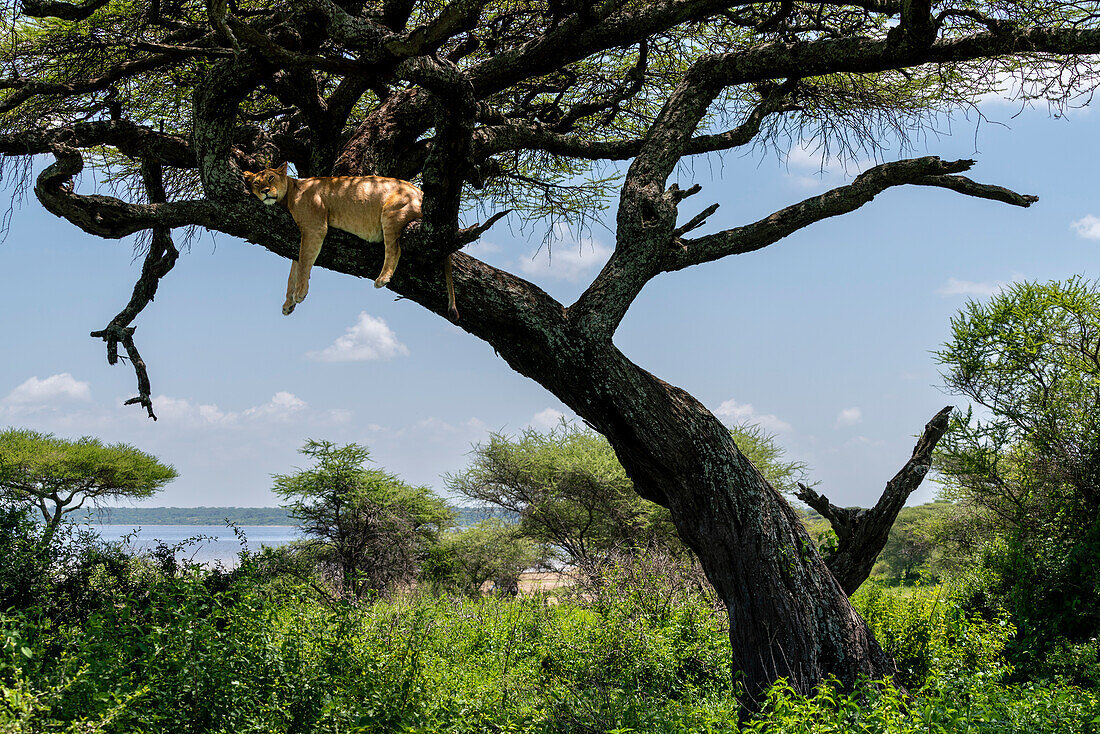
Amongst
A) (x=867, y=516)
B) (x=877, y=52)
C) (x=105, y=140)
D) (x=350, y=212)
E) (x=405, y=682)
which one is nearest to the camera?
(x=405, y=682)

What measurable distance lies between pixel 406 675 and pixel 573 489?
1336 centimetres

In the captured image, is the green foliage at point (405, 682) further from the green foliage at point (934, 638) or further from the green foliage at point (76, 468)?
the green foliage at point (76, 468)

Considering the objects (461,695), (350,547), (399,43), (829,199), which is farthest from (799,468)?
(399,43)

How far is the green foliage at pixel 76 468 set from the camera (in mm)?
17703

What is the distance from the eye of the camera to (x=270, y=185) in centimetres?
523

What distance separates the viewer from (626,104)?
8406mm

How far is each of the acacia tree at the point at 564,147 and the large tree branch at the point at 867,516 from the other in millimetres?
30

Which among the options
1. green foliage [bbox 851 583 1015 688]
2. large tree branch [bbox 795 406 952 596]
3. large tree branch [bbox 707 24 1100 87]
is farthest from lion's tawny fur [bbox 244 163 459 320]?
green foliage [bbox 851 583 1015 688]

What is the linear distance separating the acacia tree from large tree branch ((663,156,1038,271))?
2cm

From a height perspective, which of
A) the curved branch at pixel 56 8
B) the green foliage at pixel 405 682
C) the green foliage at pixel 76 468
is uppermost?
the curved branch at pixel 56 8

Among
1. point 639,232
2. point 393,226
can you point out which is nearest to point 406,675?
point 393,226

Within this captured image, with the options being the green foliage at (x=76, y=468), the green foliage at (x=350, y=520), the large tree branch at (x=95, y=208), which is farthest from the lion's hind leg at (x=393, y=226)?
the green foliage at (x=76, y=468)

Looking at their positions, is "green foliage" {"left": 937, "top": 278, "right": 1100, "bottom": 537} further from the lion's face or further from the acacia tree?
the lion's face

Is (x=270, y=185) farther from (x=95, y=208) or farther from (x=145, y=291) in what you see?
(x=145, y=291)
